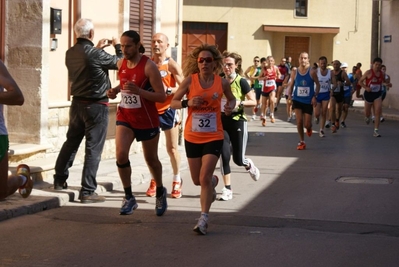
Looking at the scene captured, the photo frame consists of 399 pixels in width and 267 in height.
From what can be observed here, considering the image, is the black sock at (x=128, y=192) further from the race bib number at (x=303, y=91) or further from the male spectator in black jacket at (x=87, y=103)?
the race bib number at (x=303, y=91)

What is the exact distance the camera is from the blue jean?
10.3 metres

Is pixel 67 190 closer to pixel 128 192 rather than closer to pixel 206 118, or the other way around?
pixel 128 192

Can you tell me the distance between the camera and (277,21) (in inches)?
1753

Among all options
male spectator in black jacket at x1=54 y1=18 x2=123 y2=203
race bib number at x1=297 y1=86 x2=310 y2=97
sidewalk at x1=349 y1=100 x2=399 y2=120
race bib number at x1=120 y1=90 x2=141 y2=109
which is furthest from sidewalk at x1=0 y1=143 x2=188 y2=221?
sidewalk at x1=349 y1=100 x2=399 y2=120

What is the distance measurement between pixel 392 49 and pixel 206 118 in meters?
25.3

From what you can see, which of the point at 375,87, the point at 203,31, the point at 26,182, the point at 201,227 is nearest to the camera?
the point at 201,227

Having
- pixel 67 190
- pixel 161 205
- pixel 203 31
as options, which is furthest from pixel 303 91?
pixel 203 31

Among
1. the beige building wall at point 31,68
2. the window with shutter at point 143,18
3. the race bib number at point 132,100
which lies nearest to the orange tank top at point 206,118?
the race bib number at point 132,100

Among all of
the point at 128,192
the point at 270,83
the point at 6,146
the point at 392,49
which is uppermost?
the point at 392,49

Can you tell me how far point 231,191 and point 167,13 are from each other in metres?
7.05

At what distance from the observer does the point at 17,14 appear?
1216 cm

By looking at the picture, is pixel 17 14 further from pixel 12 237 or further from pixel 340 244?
pixel 340 244

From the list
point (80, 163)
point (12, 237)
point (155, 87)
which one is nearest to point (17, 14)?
point (80, 163)

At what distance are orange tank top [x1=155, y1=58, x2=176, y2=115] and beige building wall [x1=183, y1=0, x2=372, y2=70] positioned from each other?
33.5m
